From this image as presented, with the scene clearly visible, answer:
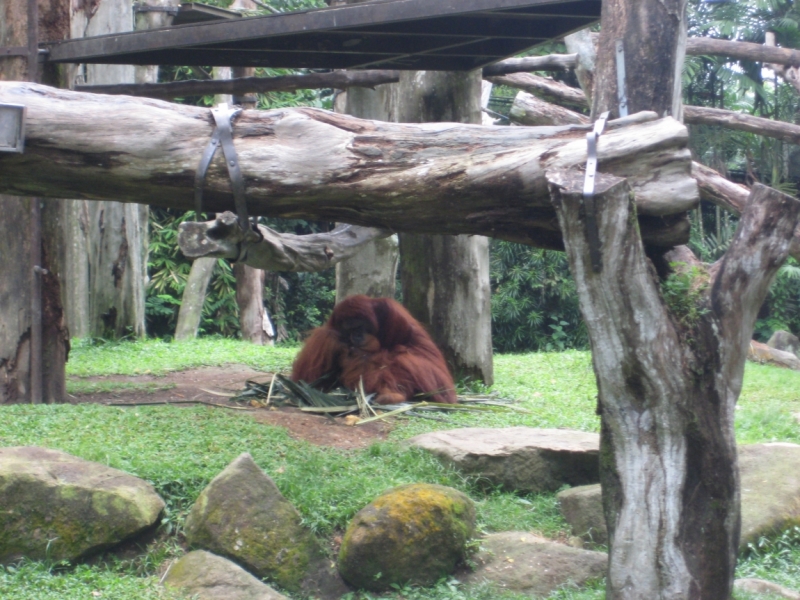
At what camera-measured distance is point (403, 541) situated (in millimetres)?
3166

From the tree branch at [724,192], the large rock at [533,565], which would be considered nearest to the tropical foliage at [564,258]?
the tree branch at [724,192]

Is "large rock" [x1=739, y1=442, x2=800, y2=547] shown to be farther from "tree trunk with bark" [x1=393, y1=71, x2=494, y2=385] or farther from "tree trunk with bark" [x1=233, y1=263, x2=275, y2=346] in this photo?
"tree trunk with bark" [x1=233, y1=263, x2=275, y2=346]

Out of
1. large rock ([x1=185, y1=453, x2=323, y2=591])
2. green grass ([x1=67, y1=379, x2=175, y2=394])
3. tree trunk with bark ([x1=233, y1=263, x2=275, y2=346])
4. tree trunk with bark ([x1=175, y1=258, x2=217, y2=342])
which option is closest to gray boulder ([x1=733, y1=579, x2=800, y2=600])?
large rock ([x1=185, y1=453, x2=323, y2=591])

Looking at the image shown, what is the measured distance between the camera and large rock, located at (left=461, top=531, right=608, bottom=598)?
10.4 ft

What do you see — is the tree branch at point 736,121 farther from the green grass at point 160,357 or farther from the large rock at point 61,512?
the large rock at point 61,512

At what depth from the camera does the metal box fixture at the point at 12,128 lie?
2.89 metres

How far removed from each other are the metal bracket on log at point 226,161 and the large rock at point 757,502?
1.89 meters

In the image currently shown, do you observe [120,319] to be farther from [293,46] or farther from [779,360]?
[779,360]

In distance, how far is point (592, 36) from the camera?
711cm

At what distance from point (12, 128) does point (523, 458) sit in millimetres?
2628

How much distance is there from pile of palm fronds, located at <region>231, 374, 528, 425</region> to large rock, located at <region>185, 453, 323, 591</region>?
1755 mm

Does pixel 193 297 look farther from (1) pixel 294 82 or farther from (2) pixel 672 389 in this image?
(2) pixel 672 389

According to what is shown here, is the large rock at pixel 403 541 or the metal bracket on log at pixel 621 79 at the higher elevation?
the metal bracket on log at pixel 621 79

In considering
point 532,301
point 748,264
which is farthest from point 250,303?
point 748,264
